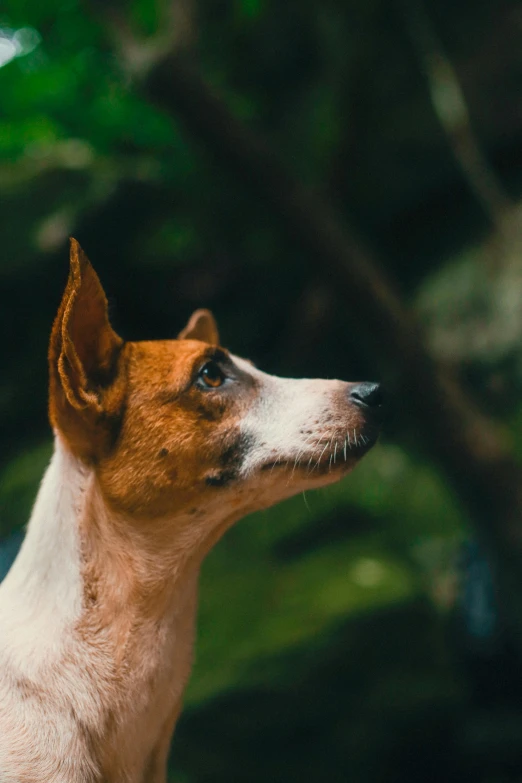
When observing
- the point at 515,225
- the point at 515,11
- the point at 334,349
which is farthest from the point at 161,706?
the point at 515,11

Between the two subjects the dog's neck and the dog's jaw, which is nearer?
the dog's neck

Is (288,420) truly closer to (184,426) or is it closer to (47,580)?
(184,426)

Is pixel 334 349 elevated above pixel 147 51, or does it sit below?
below

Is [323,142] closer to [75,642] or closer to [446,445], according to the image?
[446,445]

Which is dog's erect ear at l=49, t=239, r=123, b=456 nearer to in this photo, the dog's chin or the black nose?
the dog's chin

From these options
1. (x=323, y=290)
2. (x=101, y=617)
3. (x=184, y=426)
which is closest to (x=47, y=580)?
(x=101, y=617)

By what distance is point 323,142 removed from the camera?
4.31 meters

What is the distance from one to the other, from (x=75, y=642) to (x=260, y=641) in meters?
1.89

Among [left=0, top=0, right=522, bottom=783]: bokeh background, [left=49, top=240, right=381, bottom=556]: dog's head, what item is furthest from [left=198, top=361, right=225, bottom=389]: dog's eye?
[left=0, top=0, right=522, bottom=783]: bokeh background

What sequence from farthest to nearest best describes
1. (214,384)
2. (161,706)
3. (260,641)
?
(260,641)
(214,384)
(161,706)

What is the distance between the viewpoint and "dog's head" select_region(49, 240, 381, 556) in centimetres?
150

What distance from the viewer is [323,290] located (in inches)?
167

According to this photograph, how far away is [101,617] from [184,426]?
1.26 feet

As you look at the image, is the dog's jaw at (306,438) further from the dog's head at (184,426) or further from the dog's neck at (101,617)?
the dog's neck at (101,617)
